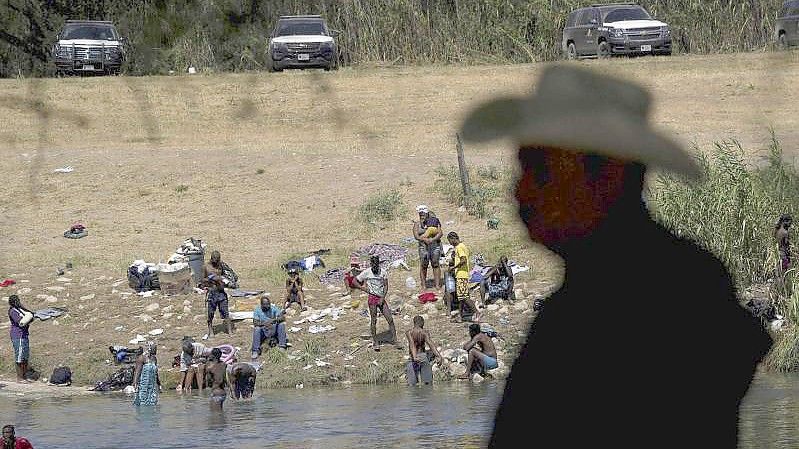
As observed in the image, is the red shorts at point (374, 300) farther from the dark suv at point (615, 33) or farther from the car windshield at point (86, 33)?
the car windshield at point (86, 33)

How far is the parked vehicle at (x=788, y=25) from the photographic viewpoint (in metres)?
32.2

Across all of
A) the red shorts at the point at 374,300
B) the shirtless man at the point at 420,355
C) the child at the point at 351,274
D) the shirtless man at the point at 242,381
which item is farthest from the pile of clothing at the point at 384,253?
the shirtless man at the point at 242,381

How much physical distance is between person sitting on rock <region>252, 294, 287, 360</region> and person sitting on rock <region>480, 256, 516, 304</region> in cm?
272

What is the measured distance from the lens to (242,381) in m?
17.7

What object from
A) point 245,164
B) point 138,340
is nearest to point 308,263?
point 138,340

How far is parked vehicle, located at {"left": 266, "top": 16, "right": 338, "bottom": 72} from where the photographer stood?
32812 millimetres

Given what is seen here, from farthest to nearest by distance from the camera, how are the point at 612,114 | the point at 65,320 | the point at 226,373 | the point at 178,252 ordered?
the point at 178,252, the point at 65,320, the point at 226,373, the point at 612,114

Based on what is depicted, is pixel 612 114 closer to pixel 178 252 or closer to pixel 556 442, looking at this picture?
pixel 556 442

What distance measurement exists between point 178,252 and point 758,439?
1140 centimetres

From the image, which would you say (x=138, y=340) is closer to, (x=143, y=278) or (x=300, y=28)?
(x=143, y=278)

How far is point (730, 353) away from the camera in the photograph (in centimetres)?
206

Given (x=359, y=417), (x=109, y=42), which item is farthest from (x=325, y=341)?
(x=109, y=42)

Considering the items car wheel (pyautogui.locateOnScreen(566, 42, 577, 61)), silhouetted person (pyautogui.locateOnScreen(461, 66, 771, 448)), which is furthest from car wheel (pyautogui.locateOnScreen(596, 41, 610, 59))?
silhouetted person (pyautogui.locateOnScreen(461, 66, 771, 448))

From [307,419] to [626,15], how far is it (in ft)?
62.5
